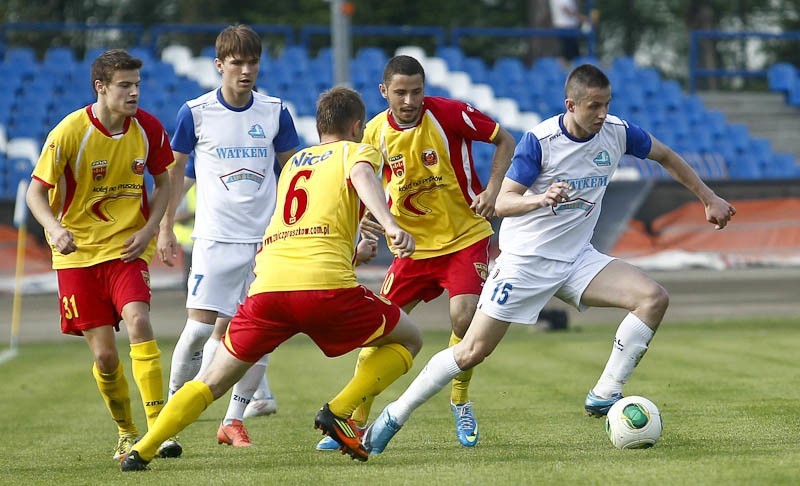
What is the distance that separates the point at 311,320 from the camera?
6.10m

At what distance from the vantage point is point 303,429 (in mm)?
8156

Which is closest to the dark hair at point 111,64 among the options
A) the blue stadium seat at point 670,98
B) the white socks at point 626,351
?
the white socks at point 626,351

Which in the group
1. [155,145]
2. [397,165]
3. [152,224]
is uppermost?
[155,145]

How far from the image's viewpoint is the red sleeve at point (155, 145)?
288 inches

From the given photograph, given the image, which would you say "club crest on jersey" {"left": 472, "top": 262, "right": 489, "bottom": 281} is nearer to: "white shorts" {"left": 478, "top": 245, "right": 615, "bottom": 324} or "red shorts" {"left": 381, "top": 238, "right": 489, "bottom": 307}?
"red shorts" {"left": 381, "top": 238, "right": 489, "bottom": 307}

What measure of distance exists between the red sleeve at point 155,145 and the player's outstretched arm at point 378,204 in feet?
5.65

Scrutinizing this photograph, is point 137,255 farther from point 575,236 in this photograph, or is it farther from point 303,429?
point 575,236

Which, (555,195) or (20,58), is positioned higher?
(20,58)

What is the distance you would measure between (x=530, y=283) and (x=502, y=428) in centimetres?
108

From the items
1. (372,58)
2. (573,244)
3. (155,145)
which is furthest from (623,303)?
(372,58)

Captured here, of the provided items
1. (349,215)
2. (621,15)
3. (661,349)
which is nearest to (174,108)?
(661,349)

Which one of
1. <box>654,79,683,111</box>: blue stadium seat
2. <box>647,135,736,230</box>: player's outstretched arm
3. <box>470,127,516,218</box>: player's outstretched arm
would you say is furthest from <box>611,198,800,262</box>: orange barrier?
<box>647,135,736,230</box>: player's outstretched arm

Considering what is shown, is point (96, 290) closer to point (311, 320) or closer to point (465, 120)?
point (311, 320)

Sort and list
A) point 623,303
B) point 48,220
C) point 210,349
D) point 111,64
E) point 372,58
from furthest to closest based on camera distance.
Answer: point 372,58, point 210,349, point 623,303, point 111,64, point 48,220
